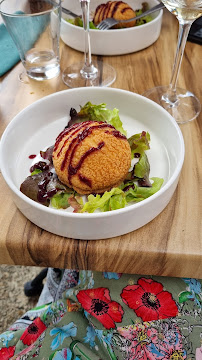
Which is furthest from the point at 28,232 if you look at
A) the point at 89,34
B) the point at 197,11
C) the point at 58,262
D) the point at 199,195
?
the point at 89,34

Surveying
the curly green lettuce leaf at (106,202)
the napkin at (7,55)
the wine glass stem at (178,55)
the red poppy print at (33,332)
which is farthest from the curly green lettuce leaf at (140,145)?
the napkin at (7,55)

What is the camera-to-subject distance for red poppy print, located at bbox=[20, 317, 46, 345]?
2.45 ft

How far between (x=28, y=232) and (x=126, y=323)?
0.79 feet

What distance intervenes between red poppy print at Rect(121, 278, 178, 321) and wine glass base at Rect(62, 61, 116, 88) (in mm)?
527

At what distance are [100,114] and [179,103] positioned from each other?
0.81ft

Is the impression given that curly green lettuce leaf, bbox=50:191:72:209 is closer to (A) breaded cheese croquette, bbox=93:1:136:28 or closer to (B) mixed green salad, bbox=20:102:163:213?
(B) mixed green salad, bbox=20:102:163:213

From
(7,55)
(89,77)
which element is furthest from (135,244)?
(7,55)

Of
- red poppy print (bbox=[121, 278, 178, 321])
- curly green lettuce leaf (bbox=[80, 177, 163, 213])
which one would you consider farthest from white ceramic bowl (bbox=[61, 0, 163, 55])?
red poppy print (bbox=[121, 278, 178, 321])

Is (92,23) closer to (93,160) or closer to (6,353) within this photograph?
(93,160)

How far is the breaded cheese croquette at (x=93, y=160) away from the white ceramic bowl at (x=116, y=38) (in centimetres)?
47

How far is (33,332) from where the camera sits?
757mm

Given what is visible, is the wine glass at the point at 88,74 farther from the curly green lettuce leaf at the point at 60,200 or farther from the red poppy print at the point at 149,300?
the red poppy print at the point at 149,300

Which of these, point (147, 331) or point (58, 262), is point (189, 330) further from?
point (58, 262)

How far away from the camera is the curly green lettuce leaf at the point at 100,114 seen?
0.75 meters
